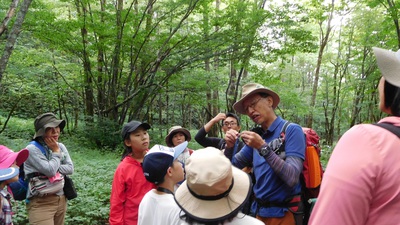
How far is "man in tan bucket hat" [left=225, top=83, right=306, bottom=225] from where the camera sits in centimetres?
225

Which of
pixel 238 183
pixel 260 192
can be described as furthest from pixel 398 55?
pixel 260 192

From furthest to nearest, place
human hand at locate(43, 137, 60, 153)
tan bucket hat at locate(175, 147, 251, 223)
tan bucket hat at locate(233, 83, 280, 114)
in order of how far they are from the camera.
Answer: human hand at locate(43, 137, 60, 153)
tan bucket hat at locate(233, 83, 280, 114)
tan bucket hat at locate(175, 147, 251, 223)

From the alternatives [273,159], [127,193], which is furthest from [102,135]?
[273,159]

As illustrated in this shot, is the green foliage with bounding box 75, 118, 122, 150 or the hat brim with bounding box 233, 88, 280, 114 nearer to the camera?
the hat brim with bounding box 233, 88, 280, 114

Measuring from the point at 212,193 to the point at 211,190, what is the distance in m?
0.03

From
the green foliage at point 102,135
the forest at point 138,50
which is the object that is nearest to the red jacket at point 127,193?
the forest at point 138,50

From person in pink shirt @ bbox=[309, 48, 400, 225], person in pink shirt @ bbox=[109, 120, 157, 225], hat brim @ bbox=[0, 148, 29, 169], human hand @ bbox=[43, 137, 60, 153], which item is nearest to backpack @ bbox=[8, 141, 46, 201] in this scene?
human hand @ bbox=[43, 137, 60, 153]

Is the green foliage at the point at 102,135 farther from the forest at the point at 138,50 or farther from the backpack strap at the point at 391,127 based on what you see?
the backpack strap at the point at 391,127

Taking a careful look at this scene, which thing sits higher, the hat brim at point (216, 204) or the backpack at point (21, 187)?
the hat brim at point (216, 204)

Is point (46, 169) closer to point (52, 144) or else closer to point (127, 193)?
point (52, 144)

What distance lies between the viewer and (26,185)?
3289 millimetres

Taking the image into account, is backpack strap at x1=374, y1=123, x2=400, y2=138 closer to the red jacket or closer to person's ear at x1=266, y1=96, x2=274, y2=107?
person's ear at x1=266, y1=96, x2=274, y2=107

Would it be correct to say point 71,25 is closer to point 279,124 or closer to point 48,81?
point 48,81

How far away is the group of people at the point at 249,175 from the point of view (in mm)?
976
